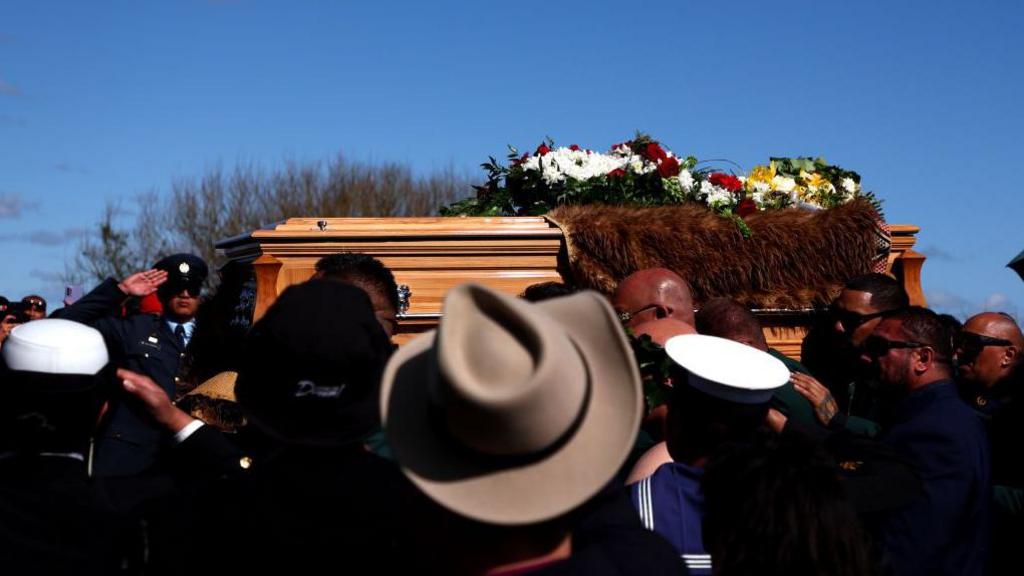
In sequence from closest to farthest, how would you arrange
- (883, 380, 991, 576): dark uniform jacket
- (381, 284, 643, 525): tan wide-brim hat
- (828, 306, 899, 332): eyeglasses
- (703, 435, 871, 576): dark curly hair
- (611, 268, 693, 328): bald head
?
(381, 284, 643, 525): tan wide-brim hat → (703, 435, 871, 576): dark curly hair → (883, 380, 991, 576): dark uniform jacket → (611, 268, 693, 328): bald head → (828, 306, 899, 332): eyeglasses

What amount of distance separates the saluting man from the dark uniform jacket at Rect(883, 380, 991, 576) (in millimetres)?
2268

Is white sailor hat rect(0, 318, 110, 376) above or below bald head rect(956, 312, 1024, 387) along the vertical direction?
above

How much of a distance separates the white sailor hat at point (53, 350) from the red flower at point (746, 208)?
404cm

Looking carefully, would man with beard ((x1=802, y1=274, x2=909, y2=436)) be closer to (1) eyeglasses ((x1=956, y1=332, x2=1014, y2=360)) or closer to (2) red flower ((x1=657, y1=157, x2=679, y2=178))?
(1) eyeglasses ((x1=956, y1=332, x2=1014, y2=360))

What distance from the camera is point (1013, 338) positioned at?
17.9ft

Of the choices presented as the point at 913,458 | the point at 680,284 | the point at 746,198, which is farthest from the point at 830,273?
the point at 913,458

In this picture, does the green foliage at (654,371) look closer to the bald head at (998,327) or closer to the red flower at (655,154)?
the red flower at (655,154)

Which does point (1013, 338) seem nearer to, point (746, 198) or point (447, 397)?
point (746, 198)

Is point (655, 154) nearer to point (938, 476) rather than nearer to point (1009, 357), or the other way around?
point (1009, 357)

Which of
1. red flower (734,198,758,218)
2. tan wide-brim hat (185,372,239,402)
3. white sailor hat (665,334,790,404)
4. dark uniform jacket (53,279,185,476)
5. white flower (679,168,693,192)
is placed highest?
white flower (679,168,693,192)

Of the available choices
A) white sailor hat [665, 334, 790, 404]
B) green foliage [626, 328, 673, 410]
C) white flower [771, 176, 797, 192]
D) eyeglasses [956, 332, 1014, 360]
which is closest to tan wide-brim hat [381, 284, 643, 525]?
white sailor hat [665, 334, 790, 404]

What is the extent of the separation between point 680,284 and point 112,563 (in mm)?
3064

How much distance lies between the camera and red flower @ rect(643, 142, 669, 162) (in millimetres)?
5906

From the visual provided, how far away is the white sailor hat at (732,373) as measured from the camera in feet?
8.89
